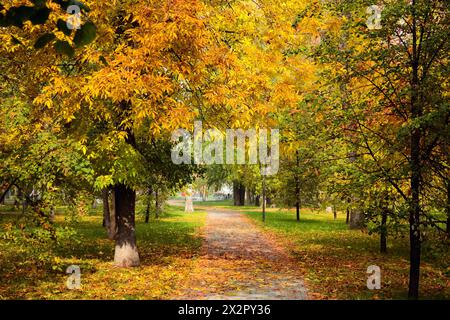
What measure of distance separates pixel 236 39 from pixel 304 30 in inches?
104

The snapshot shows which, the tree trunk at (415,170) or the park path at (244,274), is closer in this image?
the tree trunk at (415,170)

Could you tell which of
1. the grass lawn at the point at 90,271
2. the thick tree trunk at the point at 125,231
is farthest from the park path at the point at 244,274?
the thick tree trunk at the point at 125,231

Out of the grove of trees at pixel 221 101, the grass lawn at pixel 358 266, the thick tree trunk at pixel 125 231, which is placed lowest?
the grass lawn at pixel 358 266

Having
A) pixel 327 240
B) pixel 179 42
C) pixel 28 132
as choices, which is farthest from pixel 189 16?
pixel 327 240

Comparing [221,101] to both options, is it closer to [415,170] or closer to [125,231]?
[125,231]

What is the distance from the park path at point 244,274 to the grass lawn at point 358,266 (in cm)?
Answer: 49

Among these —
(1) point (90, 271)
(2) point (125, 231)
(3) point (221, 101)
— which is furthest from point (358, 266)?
(1) point (90, 271)

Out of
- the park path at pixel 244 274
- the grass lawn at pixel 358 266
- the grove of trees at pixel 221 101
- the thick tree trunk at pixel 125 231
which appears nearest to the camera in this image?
the grove of trees at pixel 221 101

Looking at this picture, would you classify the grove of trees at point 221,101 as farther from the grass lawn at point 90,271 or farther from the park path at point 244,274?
the park path at point 244,274

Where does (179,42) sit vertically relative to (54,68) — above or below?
above

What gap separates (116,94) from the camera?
899 centimetres

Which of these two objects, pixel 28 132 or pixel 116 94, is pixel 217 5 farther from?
pixel 28 132

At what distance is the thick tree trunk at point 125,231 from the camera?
480 inches

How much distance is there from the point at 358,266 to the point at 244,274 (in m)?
3.58
